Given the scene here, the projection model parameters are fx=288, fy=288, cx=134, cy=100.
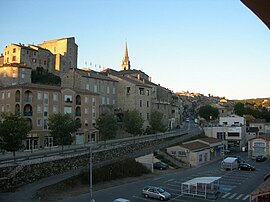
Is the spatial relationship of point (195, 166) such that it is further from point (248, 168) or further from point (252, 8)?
point (252, 8)

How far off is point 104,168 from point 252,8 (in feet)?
128

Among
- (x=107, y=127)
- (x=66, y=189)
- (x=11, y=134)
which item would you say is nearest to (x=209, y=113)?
(x=107, y=127)

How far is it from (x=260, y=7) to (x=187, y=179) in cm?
3827

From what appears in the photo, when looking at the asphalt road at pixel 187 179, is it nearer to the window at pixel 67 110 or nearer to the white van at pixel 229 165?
the white van at pixel 229 165

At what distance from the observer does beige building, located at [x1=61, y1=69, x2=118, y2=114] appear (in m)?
68.2

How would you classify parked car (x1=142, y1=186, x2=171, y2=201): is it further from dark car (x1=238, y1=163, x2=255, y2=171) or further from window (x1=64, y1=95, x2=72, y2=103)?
window (x1=64, y1=95, x2=72, y2=103)

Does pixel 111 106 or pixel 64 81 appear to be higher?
pixel 64 81

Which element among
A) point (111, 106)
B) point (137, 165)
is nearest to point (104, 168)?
point (137, 165)

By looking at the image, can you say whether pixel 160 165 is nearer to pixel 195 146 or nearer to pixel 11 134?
pixel 195 146

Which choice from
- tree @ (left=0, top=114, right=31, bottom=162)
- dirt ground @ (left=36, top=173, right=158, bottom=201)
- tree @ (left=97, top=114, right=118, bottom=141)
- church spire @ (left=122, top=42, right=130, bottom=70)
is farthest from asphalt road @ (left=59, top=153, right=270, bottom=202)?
church spire @ (left=122, top=42, right=130, bottom=70)

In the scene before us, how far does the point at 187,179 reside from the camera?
38469 millimetres

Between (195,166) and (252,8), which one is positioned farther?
(195,166)

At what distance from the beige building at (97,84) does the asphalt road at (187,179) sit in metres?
32.3

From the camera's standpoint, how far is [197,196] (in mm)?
30469
